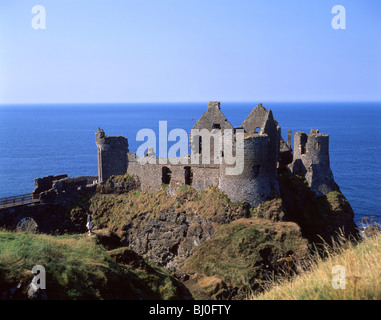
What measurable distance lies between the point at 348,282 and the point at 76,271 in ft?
30.2

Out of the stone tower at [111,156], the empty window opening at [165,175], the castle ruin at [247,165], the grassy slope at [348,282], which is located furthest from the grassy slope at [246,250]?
the grassy slope at [348,282]

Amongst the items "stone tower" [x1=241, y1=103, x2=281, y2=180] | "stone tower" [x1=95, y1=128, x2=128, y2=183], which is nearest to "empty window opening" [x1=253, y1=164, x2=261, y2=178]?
"stone tower" [x1=241, y1=103, x2=281, y2=180]

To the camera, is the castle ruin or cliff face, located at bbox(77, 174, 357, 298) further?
the castle ruin

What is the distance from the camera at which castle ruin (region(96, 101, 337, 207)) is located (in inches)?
1314

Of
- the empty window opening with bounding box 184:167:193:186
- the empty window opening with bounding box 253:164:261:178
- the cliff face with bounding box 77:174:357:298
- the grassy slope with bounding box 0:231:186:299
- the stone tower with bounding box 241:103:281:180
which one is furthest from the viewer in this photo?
the empty window opening with bounding box 184:167:193:186

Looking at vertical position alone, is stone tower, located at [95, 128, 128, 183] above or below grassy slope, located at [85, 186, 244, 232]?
above

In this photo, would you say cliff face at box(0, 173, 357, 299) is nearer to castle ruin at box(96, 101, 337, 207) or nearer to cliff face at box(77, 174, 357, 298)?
cliff face at box(77, 174, 357, 298)

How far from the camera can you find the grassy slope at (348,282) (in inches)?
450

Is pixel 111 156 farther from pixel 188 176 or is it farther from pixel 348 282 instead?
pixel 348 282
